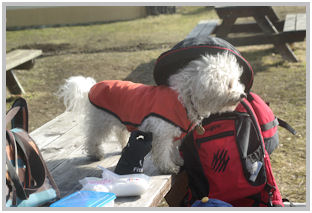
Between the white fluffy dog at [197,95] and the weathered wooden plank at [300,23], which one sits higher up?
the white fluffy dog at [197,95]

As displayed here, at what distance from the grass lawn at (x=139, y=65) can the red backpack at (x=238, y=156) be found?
98 cm

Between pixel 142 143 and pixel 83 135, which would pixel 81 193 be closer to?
pixel 142 143

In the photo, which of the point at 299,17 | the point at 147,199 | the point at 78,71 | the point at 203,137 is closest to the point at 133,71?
the point at 78,71

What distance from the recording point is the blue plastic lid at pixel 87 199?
1.87 meters

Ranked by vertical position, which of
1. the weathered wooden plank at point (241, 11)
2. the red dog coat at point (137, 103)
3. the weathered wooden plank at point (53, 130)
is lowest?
the weathered wooden plank at point (241, 11)

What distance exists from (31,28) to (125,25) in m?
3.37

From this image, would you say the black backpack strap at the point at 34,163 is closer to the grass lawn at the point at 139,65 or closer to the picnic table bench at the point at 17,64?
the grass lawn at the point at 139,65

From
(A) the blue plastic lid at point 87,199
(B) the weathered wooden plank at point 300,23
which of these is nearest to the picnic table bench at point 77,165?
(A) the blue plastic lid at point 87,199

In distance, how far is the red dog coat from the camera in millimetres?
2512

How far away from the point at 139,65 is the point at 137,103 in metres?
5.50

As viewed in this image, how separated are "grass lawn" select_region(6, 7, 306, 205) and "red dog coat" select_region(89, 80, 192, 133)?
1.60 metres

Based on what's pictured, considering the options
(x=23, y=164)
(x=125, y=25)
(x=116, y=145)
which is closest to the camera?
(x=23, y=164)

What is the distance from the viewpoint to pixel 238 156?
2574mm

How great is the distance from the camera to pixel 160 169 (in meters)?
2.56
